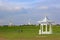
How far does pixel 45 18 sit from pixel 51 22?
148 cm

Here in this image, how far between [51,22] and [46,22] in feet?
3.21

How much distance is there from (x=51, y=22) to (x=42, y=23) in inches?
69.0

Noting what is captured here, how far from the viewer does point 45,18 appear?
3978 centimetres

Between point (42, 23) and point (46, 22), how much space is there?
3.08 ft

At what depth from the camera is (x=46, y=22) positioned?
128 feet

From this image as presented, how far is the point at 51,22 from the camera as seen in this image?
39156mm

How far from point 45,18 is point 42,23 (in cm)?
115

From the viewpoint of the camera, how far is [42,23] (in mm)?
39562
